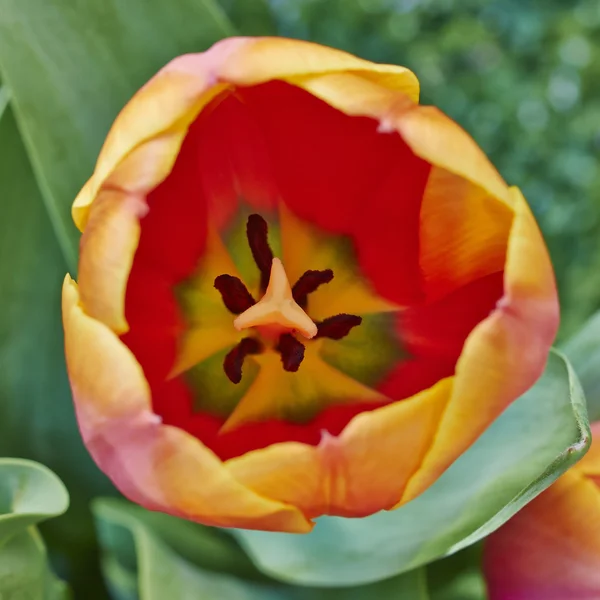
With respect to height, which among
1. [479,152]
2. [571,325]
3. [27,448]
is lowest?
[571,325]

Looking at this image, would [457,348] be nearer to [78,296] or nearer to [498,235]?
[498,235]

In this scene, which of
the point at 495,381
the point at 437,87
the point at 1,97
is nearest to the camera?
the point at 495,381

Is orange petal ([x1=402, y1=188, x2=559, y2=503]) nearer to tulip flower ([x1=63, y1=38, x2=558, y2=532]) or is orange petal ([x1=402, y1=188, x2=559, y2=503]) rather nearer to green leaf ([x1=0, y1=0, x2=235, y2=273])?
tulip flower ([x1=63, y1=38, x2=558, y2=532])

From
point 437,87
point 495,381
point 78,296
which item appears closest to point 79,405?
point 78,296

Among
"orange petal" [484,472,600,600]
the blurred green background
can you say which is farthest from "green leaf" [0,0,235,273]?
"orange petal" [484,472,600,600]

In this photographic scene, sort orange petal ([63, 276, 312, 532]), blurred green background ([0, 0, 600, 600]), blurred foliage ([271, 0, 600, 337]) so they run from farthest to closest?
blurred foliage ([271, 0, 600, 337]), blurred green background ([0, 0, 600, 600]), orange petal ([63, 276, 312, 532])

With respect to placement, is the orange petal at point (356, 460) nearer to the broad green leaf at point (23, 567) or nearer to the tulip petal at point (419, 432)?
the tulip petal at point (419, 432)

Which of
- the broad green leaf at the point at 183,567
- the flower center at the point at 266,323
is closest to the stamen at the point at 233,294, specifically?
the flower center at the point at 266,323
